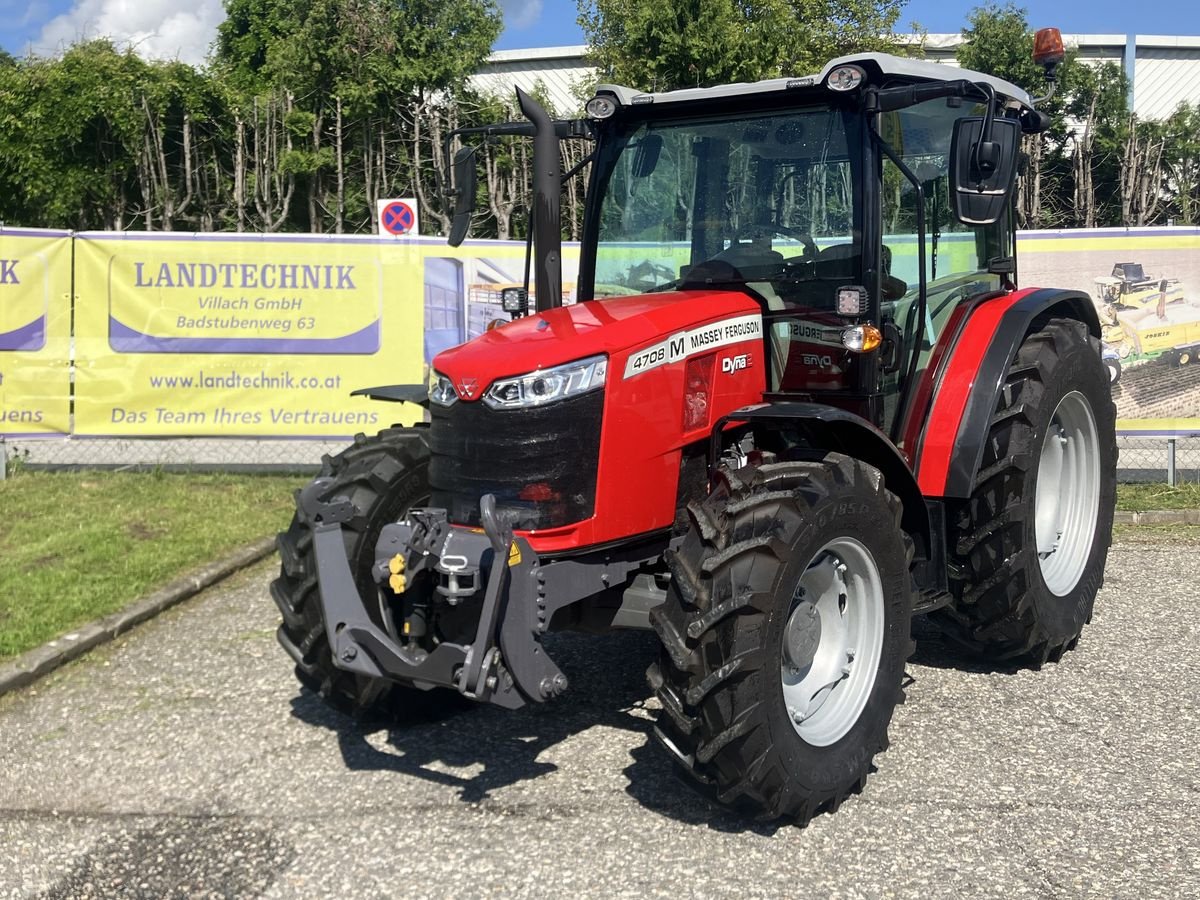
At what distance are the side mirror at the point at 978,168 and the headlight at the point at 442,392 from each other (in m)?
1.83

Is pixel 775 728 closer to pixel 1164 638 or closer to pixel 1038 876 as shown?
pixel 1038 876

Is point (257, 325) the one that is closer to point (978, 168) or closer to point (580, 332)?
point (580, 332)

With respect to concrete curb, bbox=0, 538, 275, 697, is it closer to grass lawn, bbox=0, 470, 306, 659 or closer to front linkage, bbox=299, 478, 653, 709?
grass lawn, bbox=0, 470, 306, 659

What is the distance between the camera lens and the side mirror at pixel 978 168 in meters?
4.17

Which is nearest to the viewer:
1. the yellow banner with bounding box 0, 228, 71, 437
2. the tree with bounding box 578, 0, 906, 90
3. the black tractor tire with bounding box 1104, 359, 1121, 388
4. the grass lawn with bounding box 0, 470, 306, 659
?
the black tractor tire with bounding box 1104, 359, 1121, 388

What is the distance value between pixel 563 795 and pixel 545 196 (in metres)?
2.28

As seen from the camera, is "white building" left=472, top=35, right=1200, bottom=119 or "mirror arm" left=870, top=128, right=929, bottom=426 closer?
"mirror arm" left=870, top=128, right=929, bottom=426

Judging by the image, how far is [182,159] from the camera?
19547 millimetres

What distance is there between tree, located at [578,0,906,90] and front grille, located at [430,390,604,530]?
56.1 ft

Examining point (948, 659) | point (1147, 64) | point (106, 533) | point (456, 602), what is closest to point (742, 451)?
point (456, 602)

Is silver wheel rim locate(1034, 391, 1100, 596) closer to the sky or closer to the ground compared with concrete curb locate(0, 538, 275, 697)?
closer to the sky

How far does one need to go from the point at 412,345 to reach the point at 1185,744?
7091 mm

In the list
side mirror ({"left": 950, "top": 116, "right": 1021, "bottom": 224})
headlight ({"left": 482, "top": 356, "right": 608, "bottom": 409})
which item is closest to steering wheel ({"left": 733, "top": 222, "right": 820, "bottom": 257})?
side mirror ({"left": 950, "top": 116, "right": 1021, "bottom": 224})

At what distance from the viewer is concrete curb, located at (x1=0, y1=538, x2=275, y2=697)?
553 cm
